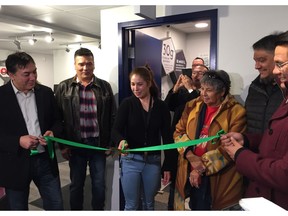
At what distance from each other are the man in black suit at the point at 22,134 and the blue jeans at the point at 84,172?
0.46 metres

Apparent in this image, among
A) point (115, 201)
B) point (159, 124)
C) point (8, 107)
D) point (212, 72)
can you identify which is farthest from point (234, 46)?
point (115, 201)

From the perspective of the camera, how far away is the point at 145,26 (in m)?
2.78

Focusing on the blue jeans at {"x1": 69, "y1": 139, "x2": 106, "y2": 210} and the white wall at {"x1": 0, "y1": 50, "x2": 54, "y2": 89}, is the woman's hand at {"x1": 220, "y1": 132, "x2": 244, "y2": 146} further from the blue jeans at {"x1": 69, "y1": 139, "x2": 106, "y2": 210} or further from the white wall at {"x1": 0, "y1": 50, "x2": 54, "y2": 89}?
the white wall at {"x1": 0, "y1": 50, "x2": 54, "y2": 89}

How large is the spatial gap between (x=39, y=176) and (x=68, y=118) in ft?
2.05

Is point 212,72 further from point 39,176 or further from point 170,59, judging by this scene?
point 170,59

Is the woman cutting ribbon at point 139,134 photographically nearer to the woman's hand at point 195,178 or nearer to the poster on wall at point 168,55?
the woman's hand at point 195,178

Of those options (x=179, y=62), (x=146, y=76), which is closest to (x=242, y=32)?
(x=146, y=76)

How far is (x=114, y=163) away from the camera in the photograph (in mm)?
3096

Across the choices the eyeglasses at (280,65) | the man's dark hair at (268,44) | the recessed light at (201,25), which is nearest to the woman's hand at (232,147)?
the eyeglasses at (280,65)

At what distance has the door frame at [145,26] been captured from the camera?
7.86 feet

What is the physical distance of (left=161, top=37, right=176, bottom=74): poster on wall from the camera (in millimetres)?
4573

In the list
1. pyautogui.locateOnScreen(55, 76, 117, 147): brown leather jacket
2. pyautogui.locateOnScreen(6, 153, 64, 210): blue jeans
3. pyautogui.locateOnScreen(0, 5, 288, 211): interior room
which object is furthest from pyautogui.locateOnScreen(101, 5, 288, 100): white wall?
pyautogui.locateOnScreen(6, 153, 64, 210): blue jeans

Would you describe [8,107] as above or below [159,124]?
above

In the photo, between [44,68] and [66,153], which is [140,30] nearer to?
[66,153]
